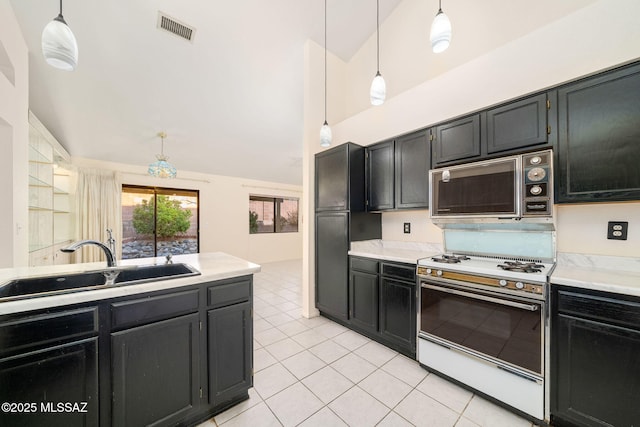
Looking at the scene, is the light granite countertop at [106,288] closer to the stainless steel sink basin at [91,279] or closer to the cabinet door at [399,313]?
the stainless steel sink basin at [91,279]

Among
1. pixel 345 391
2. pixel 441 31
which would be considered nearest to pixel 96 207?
pixel 345 391

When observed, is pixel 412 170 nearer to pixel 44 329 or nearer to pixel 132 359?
pixel 132 359

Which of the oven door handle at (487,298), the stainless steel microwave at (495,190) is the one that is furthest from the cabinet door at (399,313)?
the stainless steel microwave at (495,190)

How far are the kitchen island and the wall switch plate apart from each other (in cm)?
259

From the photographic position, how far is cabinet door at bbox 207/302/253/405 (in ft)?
4.86

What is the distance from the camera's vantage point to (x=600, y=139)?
4.90 feet

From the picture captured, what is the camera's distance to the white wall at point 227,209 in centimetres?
539

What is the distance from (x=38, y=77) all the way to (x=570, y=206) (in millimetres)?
5778

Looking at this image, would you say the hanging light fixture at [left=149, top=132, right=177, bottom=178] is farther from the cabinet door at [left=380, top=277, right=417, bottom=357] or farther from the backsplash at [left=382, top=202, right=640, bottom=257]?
the backsplash at [left=382, top=202, right=640, bottom=257]

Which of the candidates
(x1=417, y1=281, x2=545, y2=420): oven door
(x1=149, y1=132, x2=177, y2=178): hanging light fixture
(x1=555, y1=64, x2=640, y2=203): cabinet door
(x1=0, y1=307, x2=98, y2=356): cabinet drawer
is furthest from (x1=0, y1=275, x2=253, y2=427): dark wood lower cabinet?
(x1=149, y1=132, x2=177, y2=178): hanging light fixture

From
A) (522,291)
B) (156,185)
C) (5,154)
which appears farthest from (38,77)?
(522,291)

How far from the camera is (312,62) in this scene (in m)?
3.22

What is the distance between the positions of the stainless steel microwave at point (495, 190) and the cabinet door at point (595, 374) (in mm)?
760

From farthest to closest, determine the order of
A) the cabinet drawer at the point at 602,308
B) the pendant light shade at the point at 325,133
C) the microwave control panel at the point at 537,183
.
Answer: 1. the pendant light shade at the point at 325,133
2. the microwave control panel at the point at 537,183
3. the cabinet drawer at the point at 602,308
